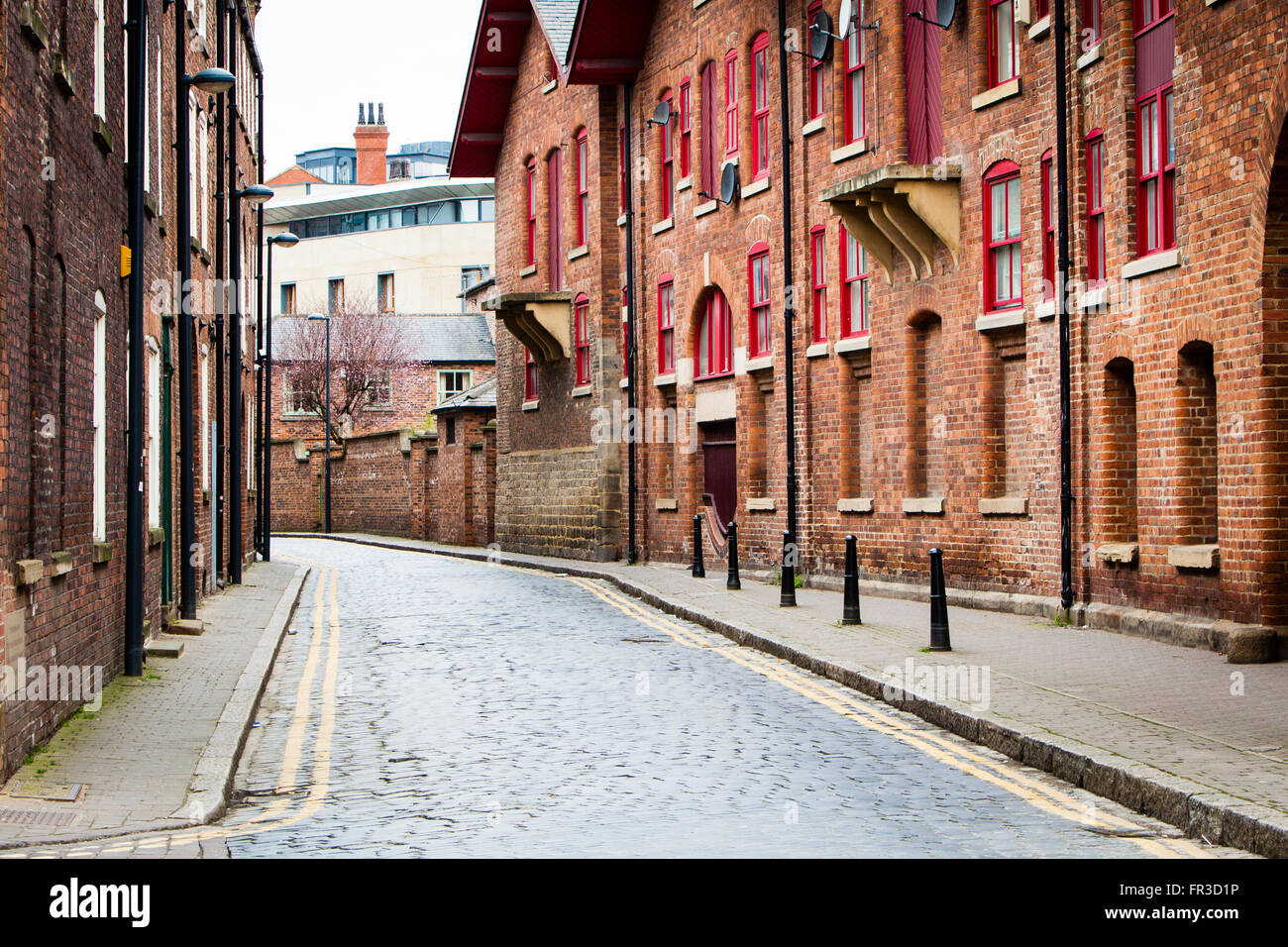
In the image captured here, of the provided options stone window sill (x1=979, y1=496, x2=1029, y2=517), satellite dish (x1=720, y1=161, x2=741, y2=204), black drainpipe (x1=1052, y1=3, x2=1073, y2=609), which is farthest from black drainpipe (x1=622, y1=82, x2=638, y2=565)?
black drainpipe (x1=1052, y1=3, x2=1073, y2=609)

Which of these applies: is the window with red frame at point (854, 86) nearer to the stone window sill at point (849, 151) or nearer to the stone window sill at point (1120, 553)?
the stone window sill at point (849, 151)

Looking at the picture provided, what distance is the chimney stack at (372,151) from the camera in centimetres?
9156

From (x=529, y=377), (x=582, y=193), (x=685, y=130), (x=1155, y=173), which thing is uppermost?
(x=685, y=130)

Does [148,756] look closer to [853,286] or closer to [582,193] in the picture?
[853,286]

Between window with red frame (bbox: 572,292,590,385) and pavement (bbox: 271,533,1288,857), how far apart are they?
14.1 metres

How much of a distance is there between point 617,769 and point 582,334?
2437cm

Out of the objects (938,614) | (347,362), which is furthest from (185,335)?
(347,362)

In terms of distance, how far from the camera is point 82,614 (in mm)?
11109

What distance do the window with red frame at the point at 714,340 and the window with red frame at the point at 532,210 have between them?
8685 millimetres

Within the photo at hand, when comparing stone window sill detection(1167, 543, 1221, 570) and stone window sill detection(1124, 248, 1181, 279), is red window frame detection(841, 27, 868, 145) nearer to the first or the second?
stone window sill detection(1124, 248, 1181, 279)

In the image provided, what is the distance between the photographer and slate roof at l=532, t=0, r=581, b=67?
32.2m

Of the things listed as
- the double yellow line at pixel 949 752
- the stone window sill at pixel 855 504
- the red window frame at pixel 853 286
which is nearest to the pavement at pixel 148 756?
the double yellow line at pixel 949 752

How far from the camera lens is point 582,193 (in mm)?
32531

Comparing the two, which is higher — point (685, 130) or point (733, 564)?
point (685, 130)
